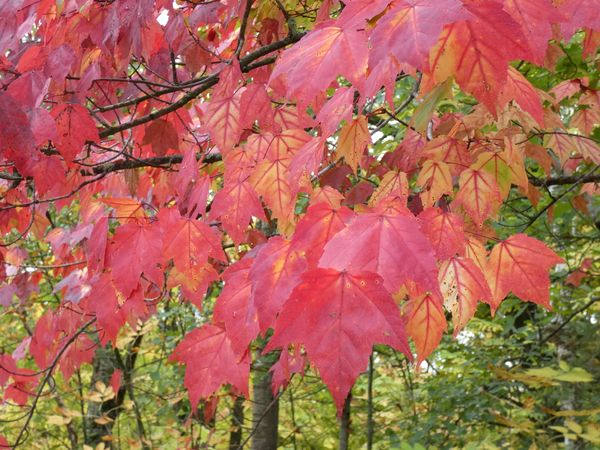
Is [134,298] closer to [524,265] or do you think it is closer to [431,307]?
[431,307]

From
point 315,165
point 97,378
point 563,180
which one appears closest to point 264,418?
point 563,180

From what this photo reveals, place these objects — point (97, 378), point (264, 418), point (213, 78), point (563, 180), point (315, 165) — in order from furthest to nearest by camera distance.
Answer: point (97, 378)
point (264, 418)
point (563, 180)
point (213, 78)
point (315, 165)

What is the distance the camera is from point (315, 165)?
142 cm

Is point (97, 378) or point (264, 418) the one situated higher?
point (97, 378)

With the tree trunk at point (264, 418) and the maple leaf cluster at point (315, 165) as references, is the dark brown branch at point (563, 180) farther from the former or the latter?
the tree trunk at point (264, 418)

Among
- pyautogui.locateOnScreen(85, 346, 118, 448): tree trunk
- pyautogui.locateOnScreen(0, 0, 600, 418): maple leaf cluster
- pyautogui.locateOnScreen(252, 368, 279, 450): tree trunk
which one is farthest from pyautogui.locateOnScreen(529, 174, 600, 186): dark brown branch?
pyautogui.locateOnScreen(85, 346, 118, 448): tree trunk

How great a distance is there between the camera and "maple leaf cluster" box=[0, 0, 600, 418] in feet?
3.03

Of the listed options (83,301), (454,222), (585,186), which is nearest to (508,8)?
(454,222)

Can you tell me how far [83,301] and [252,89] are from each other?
160cm

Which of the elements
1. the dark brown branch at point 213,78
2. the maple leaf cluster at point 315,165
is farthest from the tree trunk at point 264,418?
the dark brown branch at point 213,78

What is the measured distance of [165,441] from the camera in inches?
215

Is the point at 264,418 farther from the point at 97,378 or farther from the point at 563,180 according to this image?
the point at 97,378

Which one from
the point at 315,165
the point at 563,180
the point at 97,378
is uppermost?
the point at 97,378

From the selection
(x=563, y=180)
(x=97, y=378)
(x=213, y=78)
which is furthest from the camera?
(x=97, y=378)
